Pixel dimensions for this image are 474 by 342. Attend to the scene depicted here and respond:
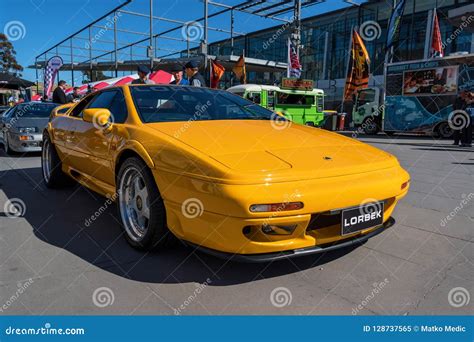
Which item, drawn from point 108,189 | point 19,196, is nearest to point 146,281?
point 108,189

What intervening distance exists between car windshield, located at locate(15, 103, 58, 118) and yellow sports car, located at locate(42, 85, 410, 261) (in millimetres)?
5841

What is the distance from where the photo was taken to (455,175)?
577 centimetres

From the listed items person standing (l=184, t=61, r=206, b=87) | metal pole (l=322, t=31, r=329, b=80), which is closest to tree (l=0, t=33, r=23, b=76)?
metal pole (l=322, t=31, r=329, b=80)

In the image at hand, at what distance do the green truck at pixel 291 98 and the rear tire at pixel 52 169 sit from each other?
10.4 m

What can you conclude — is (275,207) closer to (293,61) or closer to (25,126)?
(25,126)

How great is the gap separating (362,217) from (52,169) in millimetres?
3852

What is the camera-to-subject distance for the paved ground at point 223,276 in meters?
2.12

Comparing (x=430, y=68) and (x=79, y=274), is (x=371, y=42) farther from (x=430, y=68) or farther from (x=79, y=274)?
(x=79, y=274)

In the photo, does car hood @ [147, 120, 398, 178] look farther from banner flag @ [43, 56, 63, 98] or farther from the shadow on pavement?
banner flag @ [43, 56, 63, 98]

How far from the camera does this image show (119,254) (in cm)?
280

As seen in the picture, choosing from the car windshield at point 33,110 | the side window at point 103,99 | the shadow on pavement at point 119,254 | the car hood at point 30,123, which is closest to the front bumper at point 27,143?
the car hood at point 30,123

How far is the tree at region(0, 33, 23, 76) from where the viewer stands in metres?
43.0

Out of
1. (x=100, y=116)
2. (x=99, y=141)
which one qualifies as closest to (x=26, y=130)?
(x=99, y=141)
